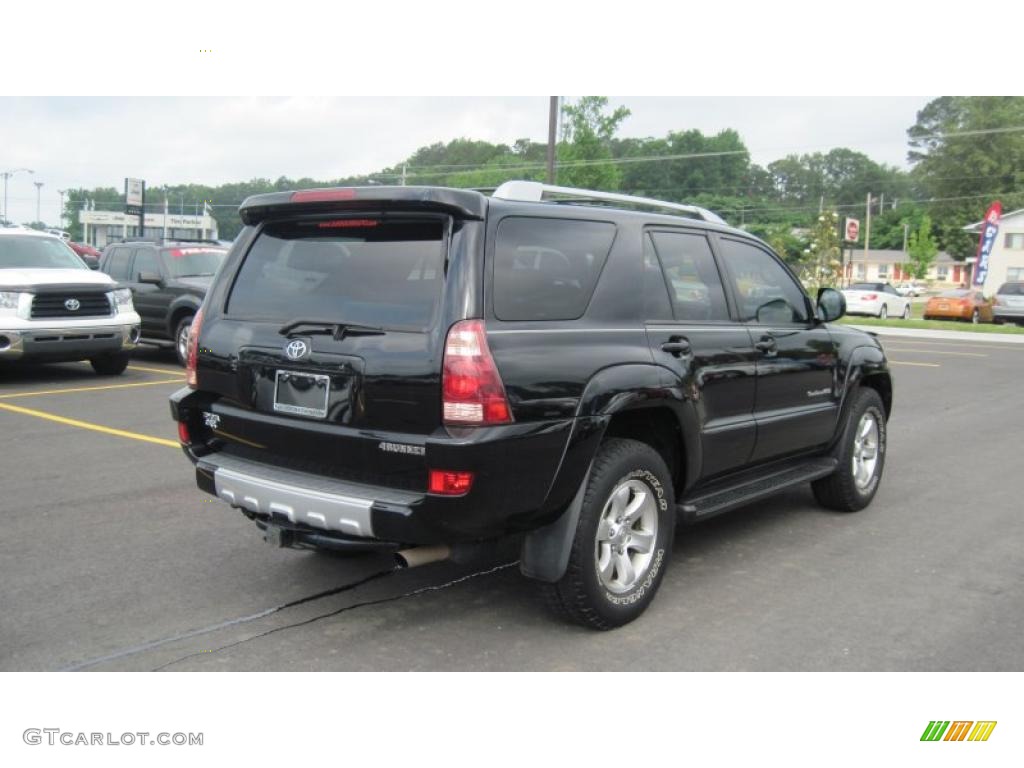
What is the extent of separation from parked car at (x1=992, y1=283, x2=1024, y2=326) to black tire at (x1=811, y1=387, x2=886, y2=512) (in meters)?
33.6

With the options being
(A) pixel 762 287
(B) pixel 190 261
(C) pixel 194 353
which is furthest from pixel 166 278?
(A) pixel 762 287

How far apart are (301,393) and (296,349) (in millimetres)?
183

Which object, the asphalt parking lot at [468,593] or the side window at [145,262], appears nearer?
the asphalt parking lot at [468,593]

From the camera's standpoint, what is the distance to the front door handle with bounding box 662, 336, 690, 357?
4.46m

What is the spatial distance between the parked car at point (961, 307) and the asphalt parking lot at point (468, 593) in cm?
3127

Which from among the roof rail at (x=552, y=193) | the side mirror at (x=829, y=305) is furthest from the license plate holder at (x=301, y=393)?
the side mirror at (x=829, y=305)

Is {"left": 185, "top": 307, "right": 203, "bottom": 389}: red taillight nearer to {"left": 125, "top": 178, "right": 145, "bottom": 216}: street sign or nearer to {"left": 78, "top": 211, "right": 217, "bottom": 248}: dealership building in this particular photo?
{"left": 125, "top": 178, "right": 145, "bottom": 216}: street sign

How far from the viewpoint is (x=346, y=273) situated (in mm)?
3984

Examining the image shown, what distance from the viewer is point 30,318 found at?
36.7ft

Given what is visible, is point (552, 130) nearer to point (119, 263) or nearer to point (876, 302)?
point (119, 263)

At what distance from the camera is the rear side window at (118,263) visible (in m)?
14.6

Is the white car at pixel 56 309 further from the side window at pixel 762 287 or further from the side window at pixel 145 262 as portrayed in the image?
the side window at pixel 762 287

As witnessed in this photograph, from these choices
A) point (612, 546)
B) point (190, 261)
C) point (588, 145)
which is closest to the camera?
point (612, 546)

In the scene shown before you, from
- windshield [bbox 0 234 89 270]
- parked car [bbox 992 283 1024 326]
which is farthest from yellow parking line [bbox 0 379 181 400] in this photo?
parked car [bbox 992 283 1024 326]
